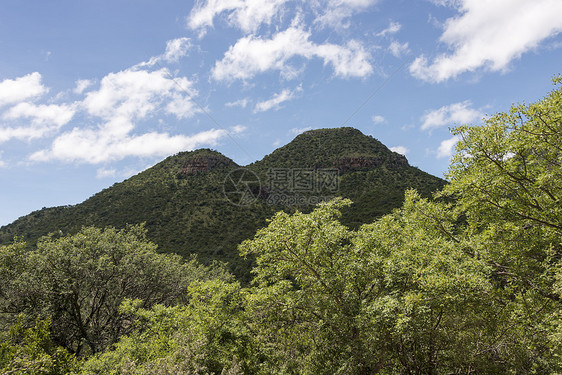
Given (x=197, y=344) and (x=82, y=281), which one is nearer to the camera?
(x=197, y=344)

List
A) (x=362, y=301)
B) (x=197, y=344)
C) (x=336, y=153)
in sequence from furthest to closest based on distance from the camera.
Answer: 1. (x=336, y=153)
2. (x=362, y=301)
3. (x=197, y=344)

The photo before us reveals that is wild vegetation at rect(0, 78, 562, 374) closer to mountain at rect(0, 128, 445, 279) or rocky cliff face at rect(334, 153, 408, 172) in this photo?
mountain at rect(0, 128, 445, 279)

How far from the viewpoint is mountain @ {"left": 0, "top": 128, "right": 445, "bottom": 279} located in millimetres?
53975

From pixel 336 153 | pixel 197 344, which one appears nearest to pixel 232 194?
pixel 336 153

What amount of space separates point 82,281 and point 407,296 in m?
19.3

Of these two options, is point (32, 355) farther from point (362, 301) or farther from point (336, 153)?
point (336, 153)

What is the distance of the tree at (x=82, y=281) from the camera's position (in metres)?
16.8

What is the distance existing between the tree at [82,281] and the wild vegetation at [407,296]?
7.19 metres

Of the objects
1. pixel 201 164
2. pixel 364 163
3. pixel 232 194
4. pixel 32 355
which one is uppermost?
pixel 201 164

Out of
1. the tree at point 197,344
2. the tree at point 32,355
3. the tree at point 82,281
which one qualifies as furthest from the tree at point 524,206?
the tree at point 82,281

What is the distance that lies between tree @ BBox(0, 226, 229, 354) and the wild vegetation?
7186 mm

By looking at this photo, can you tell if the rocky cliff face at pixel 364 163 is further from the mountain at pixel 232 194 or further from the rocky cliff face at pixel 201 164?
the rocky cliff face at pixel 201 164

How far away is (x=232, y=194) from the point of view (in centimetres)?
7481

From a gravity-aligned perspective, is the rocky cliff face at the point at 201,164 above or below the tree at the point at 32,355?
above
